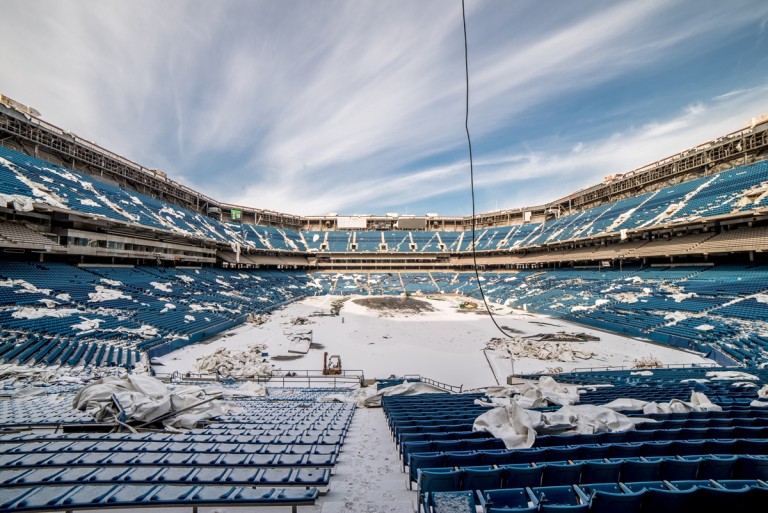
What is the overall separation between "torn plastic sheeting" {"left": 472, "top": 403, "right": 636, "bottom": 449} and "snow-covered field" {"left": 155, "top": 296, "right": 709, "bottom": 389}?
27.9 feet

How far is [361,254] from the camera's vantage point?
57.8 metres

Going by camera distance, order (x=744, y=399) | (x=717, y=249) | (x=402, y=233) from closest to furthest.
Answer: (x=744, y=399), (x=717, y=249), (x=402, y=233)

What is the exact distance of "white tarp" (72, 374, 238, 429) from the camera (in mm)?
5496

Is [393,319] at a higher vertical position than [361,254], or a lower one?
lower

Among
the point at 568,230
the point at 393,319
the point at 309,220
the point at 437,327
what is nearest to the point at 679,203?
the point at 568,230

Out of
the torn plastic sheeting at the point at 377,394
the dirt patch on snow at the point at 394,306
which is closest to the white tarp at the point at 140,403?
the torn plastic sheeting at the point at 377,394

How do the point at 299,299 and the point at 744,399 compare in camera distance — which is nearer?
the point at 744,399

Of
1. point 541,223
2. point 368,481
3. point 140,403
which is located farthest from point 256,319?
point 541,223

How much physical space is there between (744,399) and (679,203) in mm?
31038

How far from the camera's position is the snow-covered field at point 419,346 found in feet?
50.3

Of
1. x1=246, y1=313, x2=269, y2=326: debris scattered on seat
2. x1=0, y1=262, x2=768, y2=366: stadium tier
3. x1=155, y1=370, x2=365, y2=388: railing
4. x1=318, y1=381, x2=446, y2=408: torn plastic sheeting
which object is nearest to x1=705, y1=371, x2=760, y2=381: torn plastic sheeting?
x1=0, y1=262, x2=768, y2=366: stadium tier

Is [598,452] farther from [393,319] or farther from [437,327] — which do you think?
[393,319]

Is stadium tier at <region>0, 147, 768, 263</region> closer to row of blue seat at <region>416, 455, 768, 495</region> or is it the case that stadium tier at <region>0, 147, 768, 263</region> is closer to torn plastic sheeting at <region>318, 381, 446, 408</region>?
torn plastic sheeting at <region>318, 381, 446, 408</region>

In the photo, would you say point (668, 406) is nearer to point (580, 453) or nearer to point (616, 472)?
point (580, 453)
